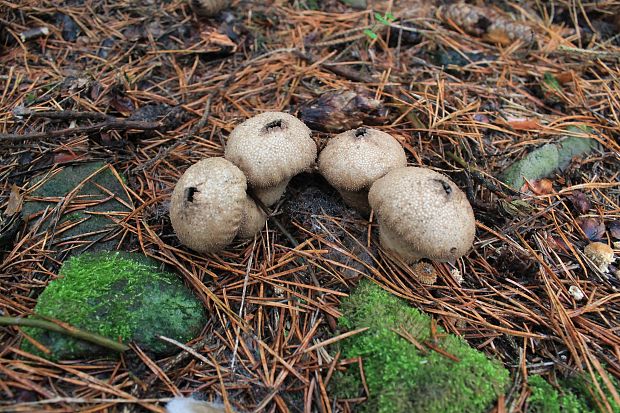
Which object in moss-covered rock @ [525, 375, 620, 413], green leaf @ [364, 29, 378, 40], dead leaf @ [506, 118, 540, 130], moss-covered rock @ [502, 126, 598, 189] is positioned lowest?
moss-covered rock @ [525, 375, 620, 413]

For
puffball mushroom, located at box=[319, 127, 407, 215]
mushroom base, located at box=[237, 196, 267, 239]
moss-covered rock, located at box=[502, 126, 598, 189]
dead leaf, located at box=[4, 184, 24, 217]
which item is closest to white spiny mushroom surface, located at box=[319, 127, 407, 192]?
puffball mushroom, located at box=[319, 127, 407, 215]

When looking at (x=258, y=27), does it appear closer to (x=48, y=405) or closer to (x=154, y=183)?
(x=154, y=183)

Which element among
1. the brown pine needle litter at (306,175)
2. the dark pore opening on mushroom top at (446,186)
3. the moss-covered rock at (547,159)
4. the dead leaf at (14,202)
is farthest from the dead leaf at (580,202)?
the dead leaf at (14,202)

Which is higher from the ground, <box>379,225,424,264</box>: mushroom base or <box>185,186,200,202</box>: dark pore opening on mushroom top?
<box>185,186,200,202</box>: dark pore opening on mushroom top

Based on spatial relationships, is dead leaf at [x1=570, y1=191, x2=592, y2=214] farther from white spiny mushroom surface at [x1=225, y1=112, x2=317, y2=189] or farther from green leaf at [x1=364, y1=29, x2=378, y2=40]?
green leaf at [x1=364, y1=29, x2=378, y2=40]

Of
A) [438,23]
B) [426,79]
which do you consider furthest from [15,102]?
[438,23]

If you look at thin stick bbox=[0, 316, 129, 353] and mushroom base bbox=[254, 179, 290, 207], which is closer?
thin stick bbox=[0, 316, 129, 353]

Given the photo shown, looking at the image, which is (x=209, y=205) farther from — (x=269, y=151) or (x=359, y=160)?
(x=359, y=160)

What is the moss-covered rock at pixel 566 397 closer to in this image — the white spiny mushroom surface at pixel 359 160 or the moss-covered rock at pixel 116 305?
the white spiny mushroom surface at pixel 359 160
